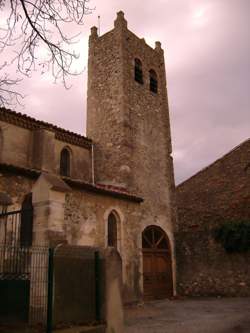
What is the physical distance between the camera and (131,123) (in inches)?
728

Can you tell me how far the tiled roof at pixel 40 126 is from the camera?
1517 cm

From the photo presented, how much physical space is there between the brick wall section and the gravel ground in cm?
297

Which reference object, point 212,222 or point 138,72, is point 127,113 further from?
point 212,222

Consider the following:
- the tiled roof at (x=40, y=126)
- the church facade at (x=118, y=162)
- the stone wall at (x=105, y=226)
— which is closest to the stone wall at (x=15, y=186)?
the church facade at (x=118, y=162)

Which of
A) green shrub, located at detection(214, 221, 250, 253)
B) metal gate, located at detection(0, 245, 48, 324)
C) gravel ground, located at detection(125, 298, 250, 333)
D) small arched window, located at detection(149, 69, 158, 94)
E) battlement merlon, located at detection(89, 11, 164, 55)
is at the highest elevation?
battlement merlon, located at detection(89, 11, 164, 55)

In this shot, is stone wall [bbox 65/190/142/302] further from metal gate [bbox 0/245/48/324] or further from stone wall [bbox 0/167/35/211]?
metal gate [bbox 0/245/48/324]

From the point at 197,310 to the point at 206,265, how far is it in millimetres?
5382

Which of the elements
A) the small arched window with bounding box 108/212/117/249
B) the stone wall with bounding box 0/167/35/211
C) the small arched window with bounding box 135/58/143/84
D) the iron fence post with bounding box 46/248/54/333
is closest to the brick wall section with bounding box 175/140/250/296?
the small arched window with bounding box 108/212/117/249

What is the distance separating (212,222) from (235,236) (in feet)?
9.66

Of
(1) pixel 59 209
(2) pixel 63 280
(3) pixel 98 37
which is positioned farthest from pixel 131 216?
(3) pixel 98 37

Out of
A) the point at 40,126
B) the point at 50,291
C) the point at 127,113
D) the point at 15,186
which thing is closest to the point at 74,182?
the point at 15,186

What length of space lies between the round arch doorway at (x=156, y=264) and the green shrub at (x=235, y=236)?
2854 millimetres

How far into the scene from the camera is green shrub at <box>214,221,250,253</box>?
15820 mm

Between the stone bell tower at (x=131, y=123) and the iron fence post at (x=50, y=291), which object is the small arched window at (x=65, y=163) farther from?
the iron fence post at (x=50, y=291)
